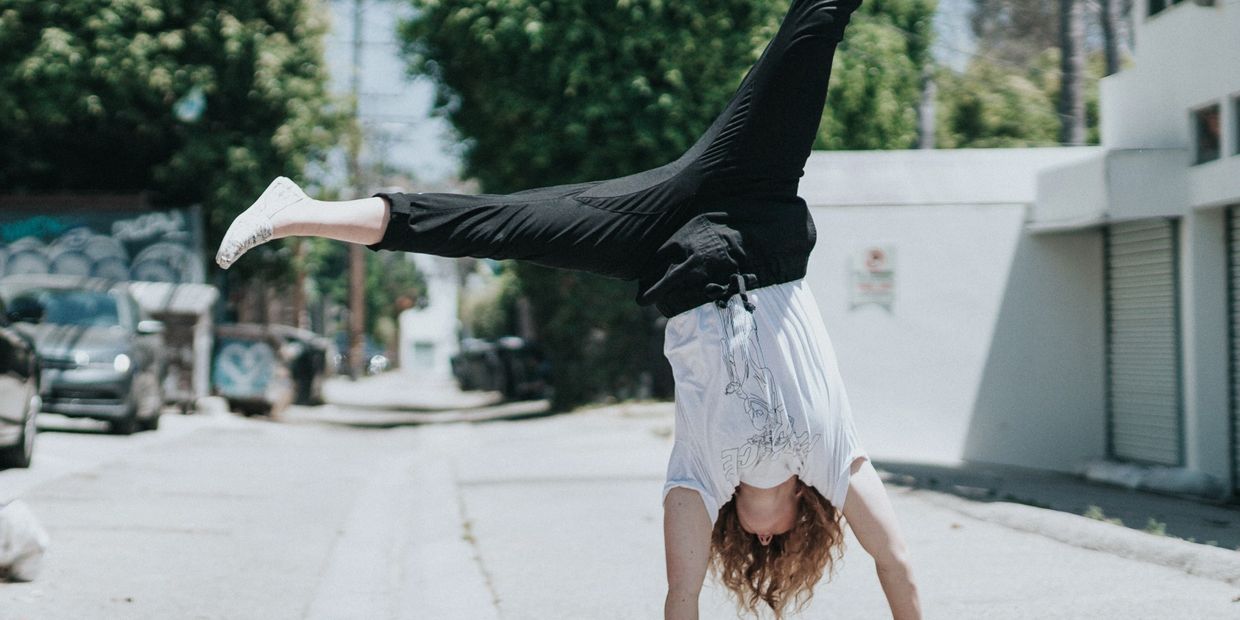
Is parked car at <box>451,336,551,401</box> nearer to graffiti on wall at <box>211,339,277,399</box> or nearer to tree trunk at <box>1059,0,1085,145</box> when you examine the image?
graffiti on wall at <box>211,339,277,399</box>

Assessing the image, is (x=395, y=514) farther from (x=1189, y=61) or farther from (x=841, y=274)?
(x=1189, y=61)

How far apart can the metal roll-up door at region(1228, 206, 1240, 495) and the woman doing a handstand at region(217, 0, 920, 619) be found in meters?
7.77

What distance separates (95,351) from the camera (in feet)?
47.7

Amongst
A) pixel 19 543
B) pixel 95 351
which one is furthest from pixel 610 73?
pixel 19 543

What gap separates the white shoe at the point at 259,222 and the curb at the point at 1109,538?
14.2ft

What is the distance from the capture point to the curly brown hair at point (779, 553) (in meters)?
3.63

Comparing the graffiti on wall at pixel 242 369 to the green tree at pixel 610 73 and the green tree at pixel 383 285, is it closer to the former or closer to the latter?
the green tree at pixel 610 73

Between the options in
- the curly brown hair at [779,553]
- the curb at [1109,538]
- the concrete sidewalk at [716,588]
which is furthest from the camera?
the curb at [1109,538]

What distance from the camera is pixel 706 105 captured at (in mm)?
20469

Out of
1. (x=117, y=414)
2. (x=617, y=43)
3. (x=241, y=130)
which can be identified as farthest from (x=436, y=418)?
(x=117, y=414)

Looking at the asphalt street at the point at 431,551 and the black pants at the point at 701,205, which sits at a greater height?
the black pants at the point at 701,205

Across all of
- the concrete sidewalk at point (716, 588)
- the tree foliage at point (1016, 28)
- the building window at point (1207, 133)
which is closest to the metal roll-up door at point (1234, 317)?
the building window at point (1207, 133)

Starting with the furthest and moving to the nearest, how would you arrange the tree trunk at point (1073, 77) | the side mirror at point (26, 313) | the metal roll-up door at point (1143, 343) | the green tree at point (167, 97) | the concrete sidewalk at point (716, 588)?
the green tree at point (167, 97) < the tree trunk at point (1073, 77) < the metal roll-up door at point (1143, 343) < the side mirror at point (26, 313) < the concrete sidewalk at point (716, 588)

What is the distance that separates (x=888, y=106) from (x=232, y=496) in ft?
47.2
